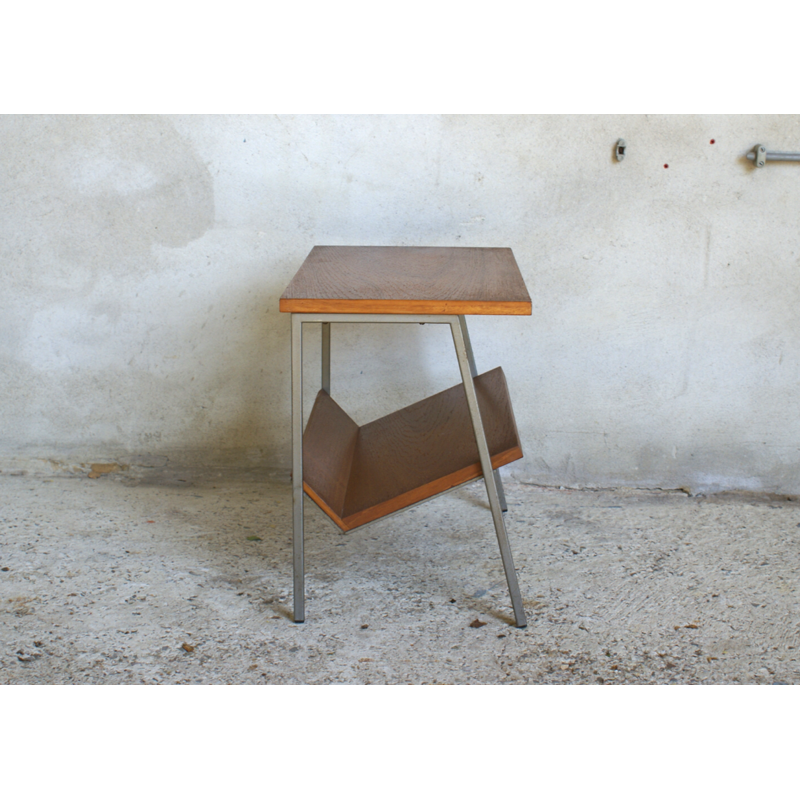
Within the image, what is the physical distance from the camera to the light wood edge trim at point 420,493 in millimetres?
1970

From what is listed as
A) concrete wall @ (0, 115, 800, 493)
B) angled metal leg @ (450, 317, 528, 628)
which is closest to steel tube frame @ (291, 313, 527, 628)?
angled metal leg @ (450, 317, 528, 628)

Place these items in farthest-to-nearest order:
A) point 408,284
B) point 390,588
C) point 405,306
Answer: point 390,588, point 408,284, point 405,306

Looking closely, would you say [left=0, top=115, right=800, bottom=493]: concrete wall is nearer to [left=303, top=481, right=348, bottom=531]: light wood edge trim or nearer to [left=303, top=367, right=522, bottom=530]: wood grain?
[left=303, top=367, right=522, bottom=530]: wood grain

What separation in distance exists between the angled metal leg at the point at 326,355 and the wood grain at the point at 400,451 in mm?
45

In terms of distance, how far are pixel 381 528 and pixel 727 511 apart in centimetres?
116

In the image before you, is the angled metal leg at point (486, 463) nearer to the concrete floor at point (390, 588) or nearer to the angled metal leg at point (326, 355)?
the concrete floor at point (390, 588)

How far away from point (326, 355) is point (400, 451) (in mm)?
443

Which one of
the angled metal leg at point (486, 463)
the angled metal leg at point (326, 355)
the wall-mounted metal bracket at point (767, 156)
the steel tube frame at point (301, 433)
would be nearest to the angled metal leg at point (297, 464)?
the steel tube frame at point (301, 433)

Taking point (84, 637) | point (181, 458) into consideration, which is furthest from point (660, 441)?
point (84, 637)

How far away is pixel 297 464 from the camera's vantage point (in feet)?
6.41

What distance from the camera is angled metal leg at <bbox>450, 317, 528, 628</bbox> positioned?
1.87 m

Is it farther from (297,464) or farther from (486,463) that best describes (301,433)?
(486,463)

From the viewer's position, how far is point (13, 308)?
2.81 m

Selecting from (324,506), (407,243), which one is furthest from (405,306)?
(407,243)
